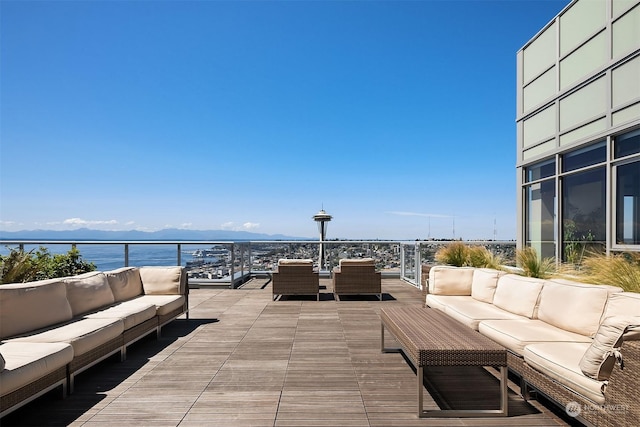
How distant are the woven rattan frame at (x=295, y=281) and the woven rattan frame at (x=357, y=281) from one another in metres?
0.46

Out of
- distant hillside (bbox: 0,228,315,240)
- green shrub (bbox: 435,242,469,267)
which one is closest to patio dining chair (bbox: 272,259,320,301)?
green shrub (bbox: 435,242,469,267)

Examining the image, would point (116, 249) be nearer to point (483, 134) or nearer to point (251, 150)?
point (251, 150)

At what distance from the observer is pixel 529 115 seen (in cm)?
736

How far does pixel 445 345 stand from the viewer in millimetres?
2535

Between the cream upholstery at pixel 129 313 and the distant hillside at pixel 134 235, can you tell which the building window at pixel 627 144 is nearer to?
the cream upholstery at pixel 129 313

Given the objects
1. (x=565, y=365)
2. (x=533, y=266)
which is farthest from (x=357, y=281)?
(x=565, y=365)

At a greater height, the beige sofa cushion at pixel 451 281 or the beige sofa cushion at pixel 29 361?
the beige sofa cushion at pixel 451 281

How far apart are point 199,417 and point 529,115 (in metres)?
7.96

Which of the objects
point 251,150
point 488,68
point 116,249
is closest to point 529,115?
point 488,68

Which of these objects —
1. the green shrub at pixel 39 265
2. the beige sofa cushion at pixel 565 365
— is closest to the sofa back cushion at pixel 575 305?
the beige sofa cushion at pixel 565 365

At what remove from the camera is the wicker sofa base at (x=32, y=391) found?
2.17 m

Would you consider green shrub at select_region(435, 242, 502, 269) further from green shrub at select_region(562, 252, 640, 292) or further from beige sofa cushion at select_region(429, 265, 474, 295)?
green shrub at select_region(562, 252, 640, 292)

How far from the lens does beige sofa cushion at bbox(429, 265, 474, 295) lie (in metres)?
5.08

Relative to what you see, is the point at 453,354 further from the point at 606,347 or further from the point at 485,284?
the point at 485,284
